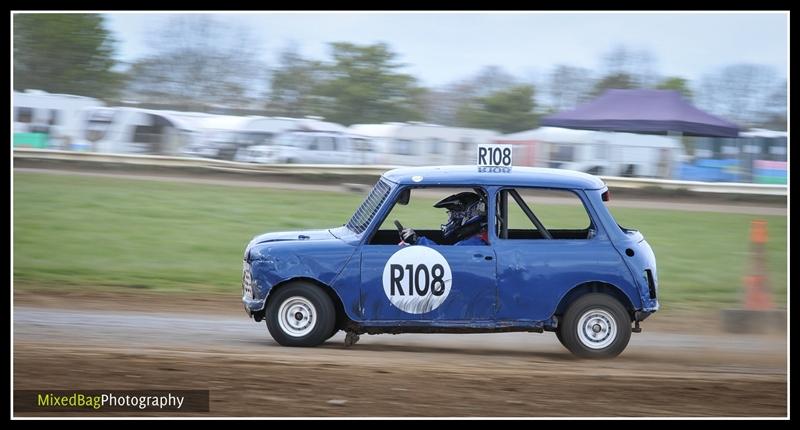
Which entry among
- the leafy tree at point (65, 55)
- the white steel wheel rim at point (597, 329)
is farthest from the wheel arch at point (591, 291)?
the leafy tree at point (65, 55)

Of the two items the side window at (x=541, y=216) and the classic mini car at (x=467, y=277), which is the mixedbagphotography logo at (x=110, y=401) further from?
the side window at (x=541, y=216)

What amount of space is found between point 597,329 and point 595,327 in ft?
0.10

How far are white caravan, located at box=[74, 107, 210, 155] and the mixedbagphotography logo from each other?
17.9 m

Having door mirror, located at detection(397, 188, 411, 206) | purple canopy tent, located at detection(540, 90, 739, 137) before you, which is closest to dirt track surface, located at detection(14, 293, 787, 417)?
door mirror, located at detection(397, 188, 411, 206)

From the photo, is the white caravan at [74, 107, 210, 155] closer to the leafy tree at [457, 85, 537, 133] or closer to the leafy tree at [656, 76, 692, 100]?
the leafy tree at [457, 85, 537, 133]

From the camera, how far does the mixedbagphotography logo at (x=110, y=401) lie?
700 centimetres

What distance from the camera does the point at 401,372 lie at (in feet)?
26.4

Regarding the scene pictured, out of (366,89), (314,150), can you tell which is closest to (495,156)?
(314,150)

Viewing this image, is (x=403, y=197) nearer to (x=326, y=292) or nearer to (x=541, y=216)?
(x=326, y=292)

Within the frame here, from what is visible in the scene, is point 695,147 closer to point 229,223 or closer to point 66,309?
point 229,223

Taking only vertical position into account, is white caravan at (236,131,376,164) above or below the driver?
above

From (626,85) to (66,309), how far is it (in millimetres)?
19978

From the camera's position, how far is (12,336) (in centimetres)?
942

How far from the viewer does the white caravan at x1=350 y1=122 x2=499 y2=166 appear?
2462 centimetres
